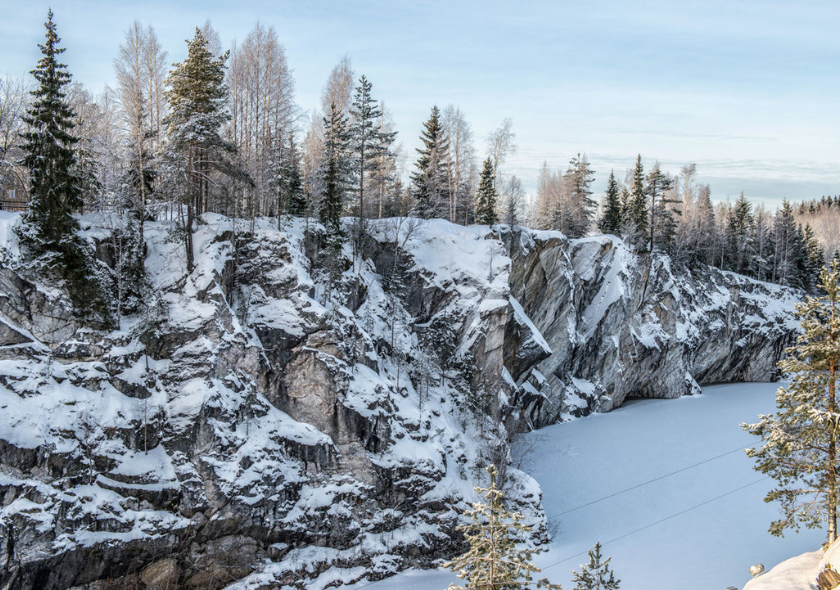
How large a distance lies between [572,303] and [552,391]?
23.0ft

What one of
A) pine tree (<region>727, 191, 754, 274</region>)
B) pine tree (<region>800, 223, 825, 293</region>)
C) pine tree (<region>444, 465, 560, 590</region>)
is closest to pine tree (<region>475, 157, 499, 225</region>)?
pine tree (<region>444, 465, 560, 590</region>)

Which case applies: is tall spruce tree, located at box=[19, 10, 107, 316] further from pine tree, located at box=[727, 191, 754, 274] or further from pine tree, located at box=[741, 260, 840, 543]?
pine tree, located at box=[727, 191, 754, 274]

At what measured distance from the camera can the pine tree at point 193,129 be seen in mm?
23297

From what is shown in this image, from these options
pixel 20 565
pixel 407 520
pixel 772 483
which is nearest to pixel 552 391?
pixel 772 483

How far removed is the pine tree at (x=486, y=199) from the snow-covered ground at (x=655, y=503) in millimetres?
16716

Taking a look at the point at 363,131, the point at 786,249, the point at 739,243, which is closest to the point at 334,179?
the point at 363,131

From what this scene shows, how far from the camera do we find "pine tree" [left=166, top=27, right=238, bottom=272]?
23.3 meters

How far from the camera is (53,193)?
20000 mm

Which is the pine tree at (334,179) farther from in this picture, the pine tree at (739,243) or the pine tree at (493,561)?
the pine tree at (739,243)

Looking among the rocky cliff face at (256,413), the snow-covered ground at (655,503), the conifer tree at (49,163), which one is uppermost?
the conifer tree at (49,163)

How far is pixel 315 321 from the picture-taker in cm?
2445

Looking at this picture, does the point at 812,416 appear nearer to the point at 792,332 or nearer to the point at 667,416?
the point at 667,416

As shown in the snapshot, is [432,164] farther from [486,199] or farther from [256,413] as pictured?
[256,413]

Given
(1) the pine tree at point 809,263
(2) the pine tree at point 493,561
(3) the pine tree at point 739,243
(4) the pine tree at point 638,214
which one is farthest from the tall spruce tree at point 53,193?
(1) the pine tree at point 809,263
